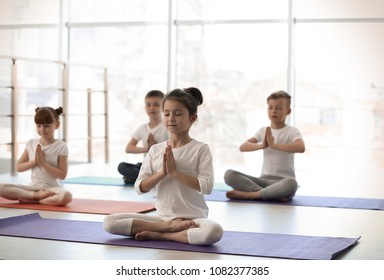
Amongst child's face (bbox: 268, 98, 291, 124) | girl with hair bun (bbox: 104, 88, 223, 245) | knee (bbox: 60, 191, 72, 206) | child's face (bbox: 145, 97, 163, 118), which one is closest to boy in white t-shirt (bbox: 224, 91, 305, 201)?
child's face (bbox: 268, 98, 291, 124)

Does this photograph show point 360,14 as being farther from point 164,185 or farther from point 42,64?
point 164,185

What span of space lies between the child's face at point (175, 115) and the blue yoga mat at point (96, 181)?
2.45m

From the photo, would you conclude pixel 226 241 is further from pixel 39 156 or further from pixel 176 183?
pixel 39 156

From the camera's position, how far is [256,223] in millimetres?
3754

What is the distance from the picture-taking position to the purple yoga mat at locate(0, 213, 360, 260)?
2.94m

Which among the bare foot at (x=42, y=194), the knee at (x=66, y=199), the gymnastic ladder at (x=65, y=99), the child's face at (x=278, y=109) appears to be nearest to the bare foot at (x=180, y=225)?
the knee at (x=66, y=199)

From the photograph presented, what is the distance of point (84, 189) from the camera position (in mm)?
5250

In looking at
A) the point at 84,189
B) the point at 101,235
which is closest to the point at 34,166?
the point at 84,189

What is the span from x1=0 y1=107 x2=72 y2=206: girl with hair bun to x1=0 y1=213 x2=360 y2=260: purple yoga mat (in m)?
0.73

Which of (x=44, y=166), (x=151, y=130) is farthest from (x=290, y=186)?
(x=44, y=166)

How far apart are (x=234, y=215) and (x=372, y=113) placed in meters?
3.95

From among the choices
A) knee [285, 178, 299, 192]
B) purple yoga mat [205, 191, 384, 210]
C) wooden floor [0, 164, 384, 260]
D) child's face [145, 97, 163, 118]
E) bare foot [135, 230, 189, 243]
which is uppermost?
child's face [145, 97, 163, 118]

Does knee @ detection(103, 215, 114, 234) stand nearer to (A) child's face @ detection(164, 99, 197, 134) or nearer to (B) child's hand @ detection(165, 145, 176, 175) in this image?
(B) child's hand @ detection(165, 145, 176, 175)

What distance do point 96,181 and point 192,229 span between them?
9.11 feet
